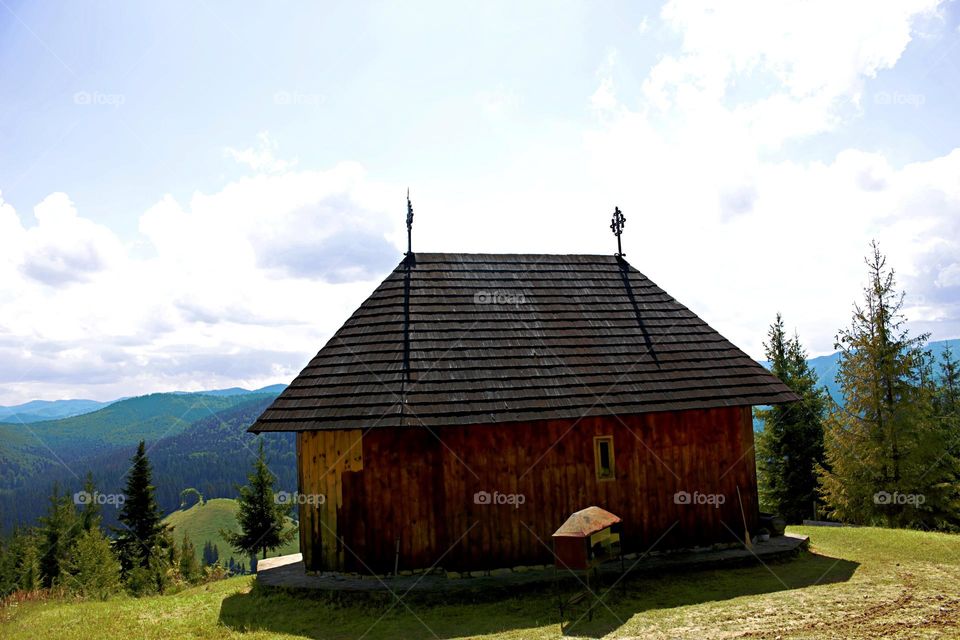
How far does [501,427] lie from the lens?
11672mm

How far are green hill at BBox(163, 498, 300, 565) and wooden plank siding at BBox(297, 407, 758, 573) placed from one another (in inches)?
4809

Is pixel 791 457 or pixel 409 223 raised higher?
pixel 409 223

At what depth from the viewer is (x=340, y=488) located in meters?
11.5

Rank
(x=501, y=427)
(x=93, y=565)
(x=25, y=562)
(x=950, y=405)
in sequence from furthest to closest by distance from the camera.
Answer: (x=25, y=562), (x=950, y=405), (x=93, y=565), (x=501, y=427)

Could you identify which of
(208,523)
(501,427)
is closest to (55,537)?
(501,427)

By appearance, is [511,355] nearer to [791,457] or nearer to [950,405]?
[791,457]

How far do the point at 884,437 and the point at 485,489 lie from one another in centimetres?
1572

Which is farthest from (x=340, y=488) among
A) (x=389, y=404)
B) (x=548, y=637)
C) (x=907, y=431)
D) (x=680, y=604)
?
(x=907, y=431)

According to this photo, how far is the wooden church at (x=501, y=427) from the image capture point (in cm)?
1134

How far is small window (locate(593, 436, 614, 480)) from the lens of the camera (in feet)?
39.9

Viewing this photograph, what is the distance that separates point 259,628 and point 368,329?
5.73 meters

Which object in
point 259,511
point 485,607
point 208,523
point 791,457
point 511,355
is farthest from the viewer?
point 208,523

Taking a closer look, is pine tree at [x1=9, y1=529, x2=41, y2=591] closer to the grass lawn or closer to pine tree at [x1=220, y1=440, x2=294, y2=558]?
pine tree at [x1=220, y1=440, x2=294, y2=558]

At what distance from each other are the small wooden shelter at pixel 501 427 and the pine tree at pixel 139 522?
3212cm
